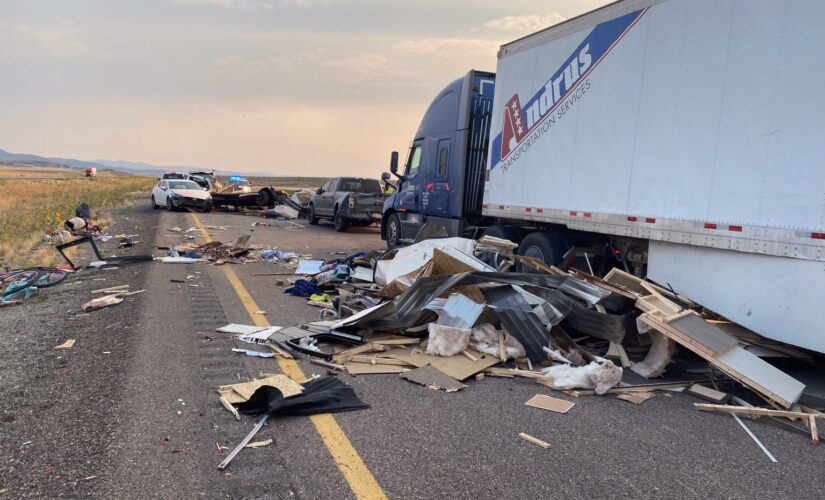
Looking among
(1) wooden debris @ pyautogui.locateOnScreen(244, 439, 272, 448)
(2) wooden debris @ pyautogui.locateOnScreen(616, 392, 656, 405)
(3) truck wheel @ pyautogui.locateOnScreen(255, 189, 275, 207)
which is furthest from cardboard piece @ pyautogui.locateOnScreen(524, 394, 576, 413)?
(3) truck wheel @ pyautogui.locateOnScreen(255, 189, 275, 207)

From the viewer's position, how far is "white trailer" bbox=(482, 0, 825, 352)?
525 cm

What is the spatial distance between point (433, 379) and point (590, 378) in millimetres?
1345

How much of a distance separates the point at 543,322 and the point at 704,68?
3.11 m

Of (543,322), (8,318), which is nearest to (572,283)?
(543,322)

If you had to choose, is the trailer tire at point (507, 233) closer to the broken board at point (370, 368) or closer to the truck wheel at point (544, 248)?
the truck wheel at point (544, 248)

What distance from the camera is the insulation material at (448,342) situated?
19.0 ft

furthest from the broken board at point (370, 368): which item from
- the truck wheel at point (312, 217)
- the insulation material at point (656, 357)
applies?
the truck wheel at point (312, 217)

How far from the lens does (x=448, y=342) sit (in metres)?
5.77

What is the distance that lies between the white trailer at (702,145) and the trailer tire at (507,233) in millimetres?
1265

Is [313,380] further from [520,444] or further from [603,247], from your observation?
[603,247]

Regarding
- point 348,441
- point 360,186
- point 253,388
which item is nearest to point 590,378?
point 348,441

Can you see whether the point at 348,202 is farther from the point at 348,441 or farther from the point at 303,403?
the point at 348,441

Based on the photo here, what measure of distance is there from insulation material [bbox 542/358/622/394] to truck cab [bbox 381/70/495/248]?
6566 mm

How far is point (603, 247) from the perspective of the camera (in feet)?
27.3
